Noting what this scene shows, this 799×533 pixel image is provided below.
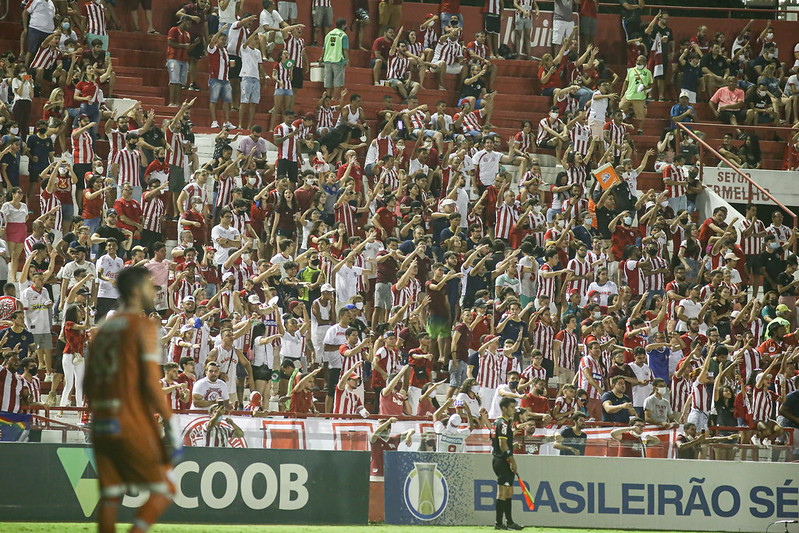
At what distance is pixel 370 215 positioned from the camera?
2066 centimetres

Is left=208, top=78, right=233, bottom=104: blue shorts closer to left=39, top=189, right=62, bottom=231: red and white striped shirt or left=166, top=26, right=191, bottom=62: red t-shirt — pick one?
left=166, top=26, right=191, bottom=62: red t-shirt

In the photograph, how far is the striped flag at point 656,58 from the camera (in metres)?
27.2

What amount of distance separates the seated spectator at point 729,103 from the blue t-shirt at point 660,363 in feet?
32.8

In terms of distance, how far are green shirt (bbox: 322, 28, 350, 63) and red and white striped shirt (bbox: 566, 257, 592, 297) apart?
24.4 ft

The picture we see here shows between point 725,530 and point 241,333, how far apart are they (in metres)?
7.16

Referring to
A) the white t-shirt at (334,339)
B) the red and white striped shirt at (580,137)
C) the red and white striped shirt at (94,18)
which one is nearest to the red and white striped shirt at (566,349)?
the white t-shirt at (334,339)

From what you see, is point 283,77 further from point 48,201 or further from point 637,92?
point 637,92

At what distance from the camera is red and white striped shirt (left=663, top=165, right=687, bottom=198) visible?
23.1m

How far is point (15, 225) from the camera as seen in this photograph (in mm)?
18656

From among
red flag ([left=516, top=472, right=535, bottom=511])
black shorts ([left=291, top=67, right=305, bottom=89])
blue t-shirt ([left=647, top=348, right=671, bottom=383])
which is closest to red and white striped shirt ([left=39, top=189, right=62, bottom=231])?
black shorts ([left=291, top=67, right=305, bottom=89])

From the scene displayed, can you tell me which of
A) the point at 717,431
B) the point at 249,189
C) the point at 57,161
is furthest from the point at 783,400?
the point at 57,161

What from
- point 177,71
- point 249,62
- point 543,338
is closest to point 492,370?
point 543,338

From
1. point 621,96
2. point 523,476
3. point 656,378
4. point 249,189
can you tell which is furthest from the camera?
point 621,96

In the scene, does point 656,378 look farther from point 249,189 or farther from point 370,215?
point 249,189
